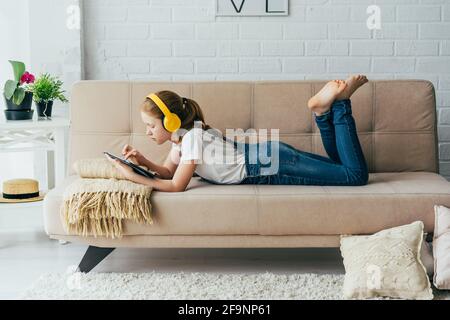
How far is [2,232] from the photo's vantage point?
3.31 metres

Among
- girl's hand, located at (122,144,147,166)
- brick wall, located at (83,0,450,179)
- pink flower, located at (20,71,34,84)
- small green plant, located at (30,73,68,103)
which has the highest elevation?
brick wall, located at (83,0,450,179)

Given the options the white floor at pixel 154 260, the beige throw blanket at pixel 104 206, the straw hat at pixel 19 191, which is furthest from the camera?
the straw hat at pixel 19 191

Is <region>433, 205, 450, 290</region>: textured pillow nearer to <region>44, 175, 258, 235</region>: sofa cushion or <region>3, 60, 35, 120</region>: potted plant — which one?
<region>44, 175, 258, 235</region>: sofa cushion

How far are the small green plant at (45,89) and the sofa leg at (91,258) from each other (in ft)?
3.06

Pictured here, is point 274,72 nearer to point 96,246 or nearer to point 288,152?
point 288,152

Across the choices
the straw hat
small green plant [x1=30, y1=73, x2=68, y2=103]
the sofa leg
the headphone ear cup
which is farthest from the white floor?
small green plant [x1=30, y1=73, x2=68, y2=103]

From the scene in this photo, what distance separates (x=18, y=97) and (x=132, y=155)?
2.64 feet

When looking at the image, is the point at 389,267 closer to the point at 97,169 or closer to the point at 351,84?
the point at 351,84

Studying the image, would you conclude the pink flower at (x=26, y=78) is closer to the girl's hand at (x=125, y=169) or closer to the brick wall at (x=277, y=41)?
the brick wall at (x=277, y=41)

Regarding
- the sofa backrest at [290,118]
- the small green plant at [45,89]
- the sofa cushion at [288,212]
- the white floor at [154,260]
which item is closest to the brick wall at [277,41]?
the small green plant at [45,89]

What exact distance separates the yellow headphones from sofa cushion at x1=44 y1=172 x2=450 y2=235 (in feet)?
0.88

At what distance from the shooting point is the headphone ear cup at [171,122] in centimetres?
264

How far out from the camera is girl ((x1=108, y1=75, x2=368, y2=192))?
2.66 m
